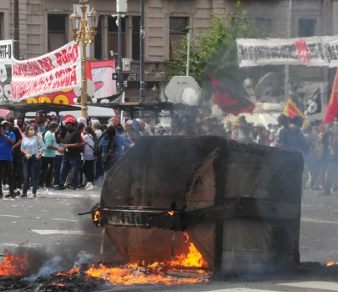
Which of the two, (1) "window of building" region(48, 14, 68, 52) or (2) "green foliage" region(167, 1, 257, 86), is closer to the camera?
(2) "green foliage" region(167, 1, 257, 86)

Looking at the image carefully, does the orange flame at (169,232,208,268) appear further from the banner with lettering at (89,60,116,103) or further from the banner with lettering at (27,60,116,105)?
the banner with lettering at (89,60,116,103)

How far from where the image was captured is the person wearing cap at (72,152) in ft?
73.5

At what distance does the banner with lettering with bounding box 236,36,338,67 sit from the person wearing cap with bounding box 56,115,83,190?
1414cm

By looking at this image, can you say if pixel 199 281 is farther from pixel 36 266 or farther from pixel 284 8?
pixel 284 8

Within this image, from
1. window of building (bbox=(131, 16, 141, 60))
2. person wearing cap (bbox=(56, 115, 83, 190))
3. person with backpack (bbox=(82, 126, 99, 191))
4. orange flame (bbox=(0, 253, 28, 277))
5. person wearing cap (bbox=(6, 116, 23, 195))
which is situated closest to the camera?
orange flame (bbox=(0, 253, 28, 277))

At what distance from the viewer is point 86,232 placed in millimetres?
9648

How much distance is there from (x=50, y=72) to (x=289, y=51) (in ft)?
67.1

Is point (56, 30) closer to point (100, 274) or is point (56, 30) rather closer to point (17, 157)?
point (17, 157)

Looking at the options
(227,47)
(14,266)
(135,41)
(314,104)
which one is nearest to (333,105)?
(314,104)

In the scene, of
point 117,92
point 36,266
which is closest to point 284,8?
point 36,266

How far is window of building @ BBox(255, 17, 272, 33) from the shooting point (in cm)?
789

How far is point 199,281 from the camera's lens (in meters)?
8.50

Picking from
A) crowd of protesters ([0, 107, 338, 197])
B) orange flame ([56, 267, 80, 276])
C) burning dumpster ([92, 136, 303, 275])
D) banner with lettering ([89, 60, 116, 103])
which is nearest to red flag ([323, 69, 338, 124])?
A: burning dumpster ([92, 136, 303, 275])

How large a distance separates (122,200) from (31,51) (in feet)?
127
